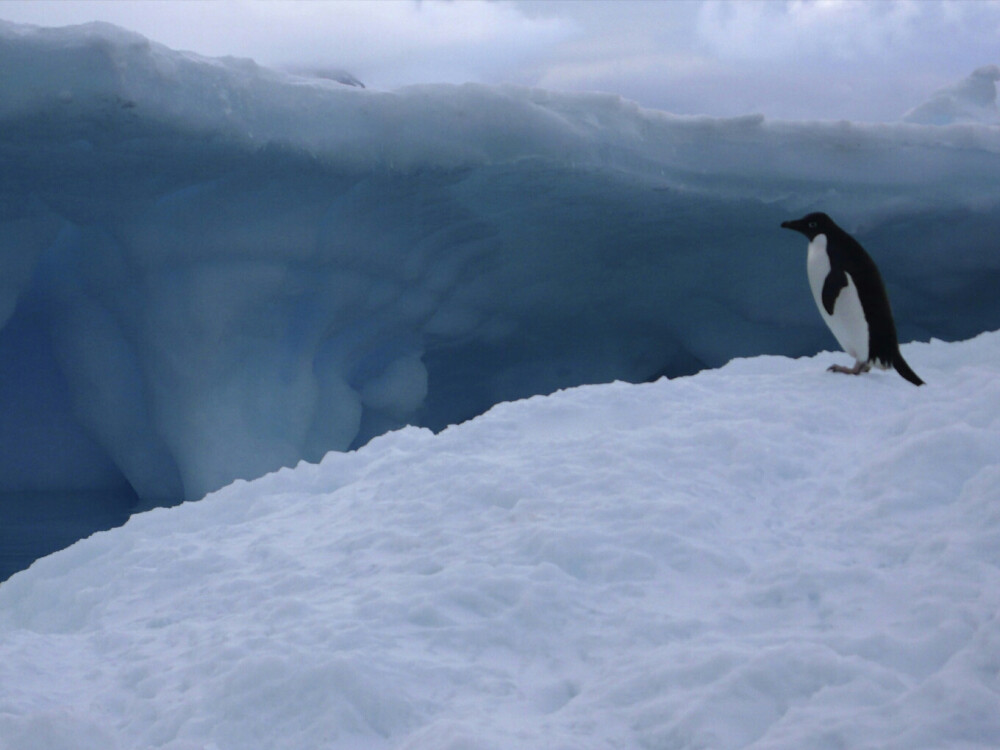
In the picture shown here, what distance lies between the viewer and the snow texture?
507cm

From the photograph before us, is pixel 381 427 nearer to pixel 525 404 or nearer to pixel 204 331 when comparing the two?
pixel 204 331

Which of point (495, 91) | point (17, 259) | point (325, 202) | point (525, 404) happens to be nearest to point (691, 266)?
point (495, 91)

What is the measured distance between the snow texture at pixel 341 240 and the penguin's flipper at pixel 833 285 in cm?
234

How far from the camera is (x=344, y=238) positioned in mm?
6031

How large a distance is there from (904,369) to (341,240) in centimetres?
376

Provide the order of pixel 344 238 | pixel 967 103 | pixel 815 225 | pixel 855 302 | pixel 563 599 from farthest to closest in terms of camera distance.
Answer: pixel 967 103, pixel 344 238, pixel 815 225, pixel 855 302, pixel 563 599

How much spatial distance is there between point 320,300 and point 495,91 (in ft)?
6.09

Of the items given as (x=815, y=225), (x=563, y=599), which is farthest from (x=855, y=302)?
(x=563, y=599)

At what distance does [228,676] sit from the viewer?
5.07 ft

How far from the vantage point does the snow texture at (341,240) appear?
5074 millimetres

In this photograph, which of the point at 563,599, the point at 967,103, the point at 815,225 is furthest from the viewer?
the point at 967,103

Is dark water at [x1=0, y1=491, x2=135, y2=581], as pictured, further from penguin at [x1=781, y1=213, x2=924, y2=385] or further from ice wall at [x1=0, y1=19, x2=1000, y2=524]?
penguin at [x1=781, y1=213, x2=924, y2=385]

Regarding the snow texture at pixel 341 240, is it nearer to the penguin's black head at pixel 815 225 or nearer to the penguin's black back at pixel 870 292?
the penguin's black head at pixel 815 225

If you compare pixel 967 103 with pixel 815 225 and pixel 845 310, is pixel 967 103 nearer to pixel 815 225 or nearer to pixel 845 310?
pixel 815 225
